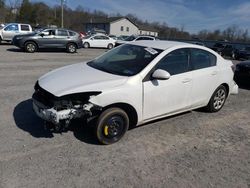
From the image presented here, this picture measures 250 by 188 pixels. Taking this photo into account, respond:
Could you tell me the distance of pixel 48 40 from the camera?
60.7 feet

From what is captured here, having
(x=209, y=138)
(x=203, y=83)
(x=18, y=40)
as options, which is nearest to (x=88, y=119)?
(x=209, y=138)

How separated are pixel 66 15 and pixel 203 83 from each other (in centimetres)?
9713

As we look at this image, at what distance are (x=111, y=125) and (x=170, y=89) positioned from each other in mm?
1322

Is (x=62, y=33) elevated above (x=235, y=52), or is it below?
above

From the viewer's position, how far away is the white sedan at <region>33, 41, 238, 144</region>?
4078 mm

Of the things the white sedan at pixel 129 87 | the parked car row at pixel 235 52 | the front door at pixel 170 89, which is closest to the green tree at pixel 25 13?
the parked car row at pixel 235 52

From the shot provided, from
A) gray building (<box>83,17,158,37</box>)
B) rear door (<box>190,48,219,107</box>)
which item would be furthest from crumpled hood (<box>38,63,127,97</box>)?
gray building (<box>83,17,158,37</box>)

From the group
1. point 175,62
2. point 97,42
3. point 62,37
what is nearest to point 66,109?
point 175,62

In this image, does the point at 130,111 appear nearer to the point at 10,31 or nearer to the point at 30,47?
the point at 30,47

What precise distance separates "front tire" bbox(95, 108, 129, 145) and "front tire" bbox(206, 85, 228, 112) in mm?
2529

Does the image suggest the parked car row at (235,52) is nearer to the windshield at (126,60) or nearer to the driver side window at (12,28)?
the driver side window at (12,28)

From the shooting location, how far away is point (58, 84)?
4.28 m

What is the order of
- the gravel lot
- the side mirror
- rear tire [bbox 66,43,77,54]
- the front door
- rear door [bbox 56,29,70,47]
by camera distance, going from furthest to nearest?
rear tire [bbox 66,43,77,54], rear door [bbox 56,29,70,47], the front door, the side mirror, the gravel lot

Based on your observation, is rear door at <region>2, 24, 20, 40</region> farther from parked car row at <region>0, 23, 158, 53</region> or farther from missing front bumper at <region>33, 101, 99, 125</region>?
missing front bumper at <region>33, 101, 99, 125</region>
